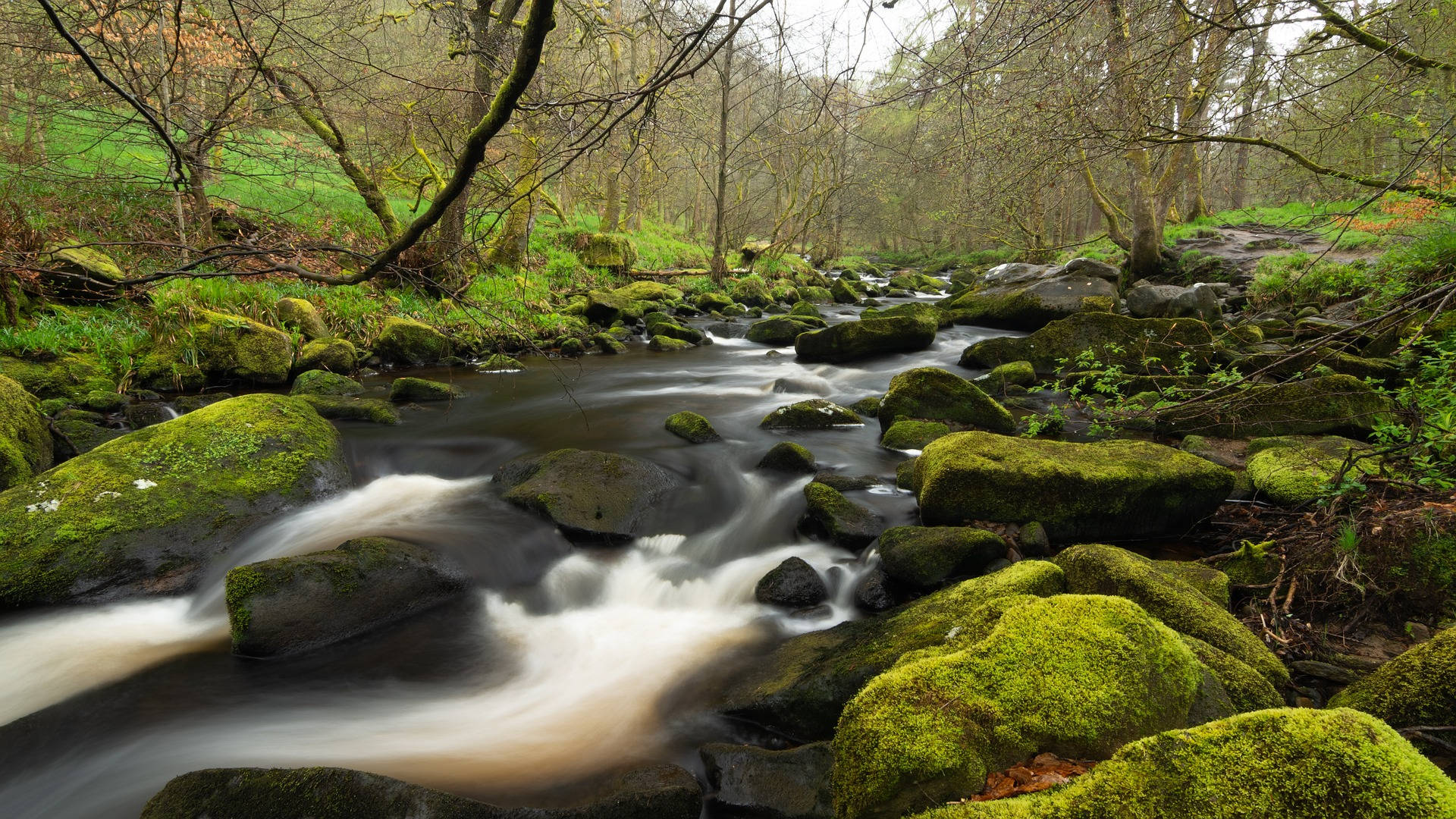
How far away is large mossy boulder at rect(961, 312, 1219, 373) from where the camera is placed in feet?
25.2

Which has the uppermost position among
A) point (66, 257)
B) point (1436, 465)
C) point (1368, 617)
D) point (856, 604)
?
point (66, 257)

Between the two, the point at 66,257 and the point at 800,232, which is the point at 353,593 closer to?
the point at 66,257

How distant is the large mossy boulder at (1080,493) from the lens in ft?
14.2

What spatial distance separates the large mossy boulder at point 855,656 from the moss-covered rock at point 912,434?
3356 mm

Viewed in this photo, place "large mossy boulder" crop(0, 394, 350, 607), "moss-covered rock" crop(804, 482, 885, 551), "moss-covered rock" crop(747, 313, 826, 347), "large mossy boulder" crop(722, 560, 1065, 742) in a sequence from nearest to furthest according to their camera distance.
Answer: "large mossy boulder" crop(722, 560, 1065, 742), "large mossy boulder" crop(0, 394, 350, 607), "moss-covered rock" crop(804, 482, 885, 551), "moss-covered rock" crop(747, 313, 826, 347)

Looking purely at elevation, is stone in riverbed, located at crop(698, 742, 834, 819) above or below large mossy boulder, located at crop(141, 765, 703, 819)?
below

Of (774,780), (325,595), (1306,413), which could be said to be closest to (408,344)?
(325,595)

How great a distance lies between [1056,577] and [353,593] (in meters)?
3.80

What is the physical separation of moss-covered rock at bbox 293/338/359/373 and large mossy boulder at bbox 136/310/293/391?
0.58 feet

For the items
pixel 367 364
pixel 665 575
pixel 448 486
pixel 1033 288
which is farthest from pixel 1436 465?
pixel 367 364

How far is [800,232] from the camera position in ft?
66.7

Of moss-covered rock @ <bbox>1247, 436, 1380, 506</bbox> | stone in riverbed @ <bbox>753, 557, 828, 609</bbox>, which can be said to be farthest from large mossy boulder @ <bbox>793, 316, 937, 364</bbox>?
stone in riverbed @ <bbox>753, 557, 828, 609</bbox>

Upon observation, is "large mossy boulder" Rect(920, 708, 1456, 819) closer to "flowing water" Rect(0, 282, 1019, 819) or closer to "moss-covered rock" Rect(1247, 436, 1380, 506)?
"flowing water" Rect(0, 282, 1019, 819)

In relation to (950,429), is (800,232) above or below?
above
